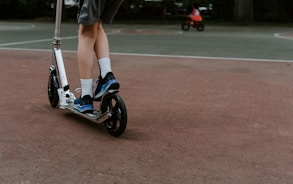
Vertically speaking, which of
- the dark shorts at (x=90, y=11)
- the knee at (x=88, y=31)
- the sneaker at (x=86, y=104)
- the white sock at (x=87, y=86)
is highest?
the dark shorts at (x=90, y=11)

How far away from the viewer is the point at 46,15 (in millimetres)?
37531

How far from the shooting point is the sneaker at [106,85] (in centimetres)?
447

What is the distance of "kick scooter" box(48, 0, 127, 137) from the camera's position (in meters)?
4.39

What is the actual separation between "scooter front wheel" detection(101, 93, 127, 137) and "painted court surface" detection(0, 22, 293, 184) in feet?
0.33

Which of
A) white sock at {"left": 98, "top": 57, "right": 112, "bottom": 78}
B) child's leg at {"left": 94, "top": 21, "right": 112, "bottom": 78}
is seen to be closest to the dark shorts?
child's leg at {"left": 94, "top": 21, "right": 112, "bottom": 78}

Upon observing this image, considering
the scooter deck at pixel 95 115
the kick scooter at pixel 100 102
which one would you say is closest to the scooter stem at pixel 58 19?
the kick scooter at pixel 100 102

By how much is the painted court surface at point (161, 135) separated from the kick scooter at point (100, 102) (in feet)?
0.39

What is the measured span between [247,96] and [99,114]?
2590 mm

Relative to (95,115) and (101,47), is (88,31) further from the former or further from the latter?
(95,115)

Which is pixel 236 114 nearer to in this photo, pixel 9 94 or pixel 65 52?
pixel 9 94

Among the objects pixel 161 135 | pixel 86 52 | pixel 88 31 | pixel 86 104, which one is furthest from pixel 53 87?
pixel 161 135

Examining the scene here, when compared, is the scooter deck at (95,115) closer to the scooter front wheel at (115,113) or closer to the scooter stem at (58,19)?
the scooter front wheel at (115,113)

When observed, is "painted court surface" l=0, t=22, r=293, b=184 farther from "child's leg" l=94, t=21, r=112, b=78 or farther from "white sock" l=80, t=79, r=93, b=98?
"child's leg" l=94, t=21, r=112, b=78

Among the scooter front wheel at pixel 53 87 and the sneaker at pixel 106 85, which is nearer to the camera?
the sneaker at pixel 106 85
